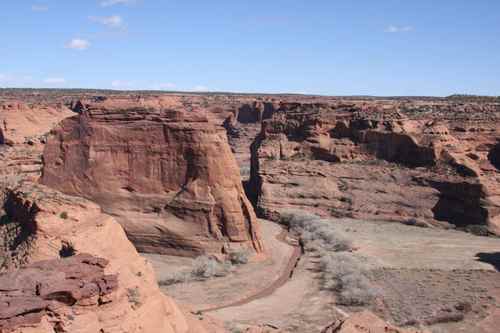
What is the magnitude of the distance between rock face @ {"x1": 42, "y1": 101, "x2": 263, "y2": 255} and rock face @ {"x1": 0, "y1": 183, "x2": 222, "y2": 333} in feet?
27.5

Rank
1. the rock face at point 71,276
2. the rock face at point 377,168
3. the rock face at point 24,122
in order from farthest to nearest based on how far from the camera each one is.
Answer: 1. the rock face at point 24,122
2. the rock face at point 377,168
3. the rock face at point 71,276

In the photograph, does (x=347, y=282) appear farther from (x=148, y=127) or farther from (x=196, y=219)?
(x=148, y=127)

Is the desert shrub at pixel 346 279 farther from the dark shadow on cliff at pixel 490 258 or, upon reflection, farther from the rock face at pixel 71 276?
the rock face at pixel 71 276

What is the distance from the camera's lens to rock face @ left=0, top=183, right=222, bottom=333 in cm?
1186

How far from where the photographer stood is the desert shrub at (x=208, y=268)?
26.8 metres

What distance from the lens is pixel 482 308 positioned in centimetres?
2389

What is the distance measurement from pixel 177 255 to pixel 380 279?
35.8ft

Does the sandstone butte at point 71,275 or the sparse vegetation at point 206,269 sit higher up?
the sandstone butte at point 71,275

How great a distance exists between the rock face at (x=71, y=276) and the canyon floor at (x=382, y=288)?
5613 millimetres

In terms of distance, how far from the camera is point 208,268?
2702 cm

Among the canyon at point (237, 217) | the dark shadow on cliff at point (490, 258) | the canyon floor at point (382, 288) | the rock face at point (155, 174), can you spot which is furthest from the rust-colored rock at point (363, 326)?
the dark shadow on cliff at point (490, 258)

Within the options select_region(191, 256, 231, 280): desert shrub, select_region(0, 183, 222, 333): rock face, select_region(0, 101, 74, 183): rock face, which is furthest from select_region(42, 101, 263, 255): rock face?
select_region(0, 183, 222, 333): rock face

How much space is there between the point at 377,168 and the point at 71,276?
121 feet

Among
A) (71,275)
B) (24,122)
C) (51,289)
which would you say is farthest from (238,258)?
(24,122)
